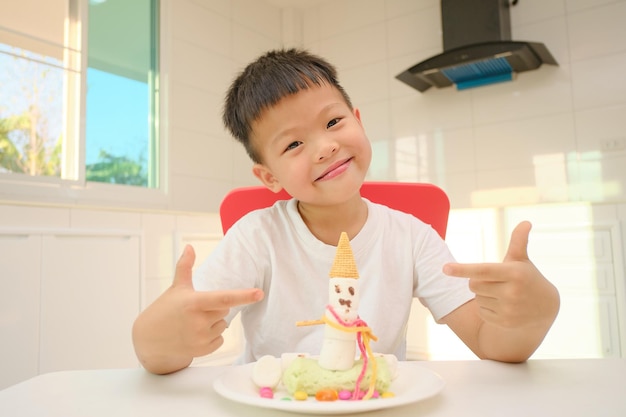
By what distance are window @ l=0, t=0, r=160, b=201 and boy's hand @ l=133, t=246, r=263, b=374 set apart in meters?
1.94

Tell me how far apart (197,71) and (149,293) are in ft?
5.31

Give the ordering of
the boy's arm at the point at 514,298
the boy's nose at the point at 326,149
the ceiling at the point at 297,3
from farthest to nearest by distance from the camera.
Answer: the ceiling at the point at 297,3 < the boy's nose at the point at 326,149 < the boy's arm at the point at 514,298

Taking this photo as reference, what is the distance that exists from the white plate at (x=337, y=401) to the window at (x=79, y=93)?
2121mm

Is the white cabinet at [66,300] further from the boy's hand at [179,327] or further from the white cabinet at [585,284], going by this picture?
the white cabinet at [585,284]

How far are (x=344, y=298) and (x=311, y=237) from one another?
0.45m

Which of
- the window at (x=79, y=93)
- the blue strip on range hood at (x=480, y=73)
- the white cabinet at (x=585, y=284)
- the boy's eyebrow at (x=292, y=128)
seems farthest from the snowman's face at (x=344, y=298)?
the blue strip on range hood at (x=480, y=73)

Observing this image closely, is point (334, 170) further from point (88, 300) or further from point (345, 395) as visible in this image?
point (88, 300)

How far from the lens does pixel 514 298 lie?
21.4 inches

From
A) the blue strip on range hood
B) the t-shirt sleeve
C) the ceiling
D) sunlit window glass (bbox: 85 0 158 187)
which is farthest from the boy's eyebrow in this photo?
the ceiling

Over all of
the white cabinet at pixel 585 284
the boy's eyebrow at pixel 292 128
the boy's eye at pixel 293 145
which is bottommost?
the white cabinet at pixel 585 284

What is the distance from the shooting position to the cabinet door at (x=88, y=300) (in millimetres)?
1812

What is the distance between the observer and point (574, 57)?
2.79 m

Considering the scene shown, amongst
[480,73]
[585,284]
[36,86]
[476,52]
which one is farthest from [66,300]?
[480,73]

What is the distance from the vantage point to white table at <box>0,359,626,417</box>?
41 centimetres
